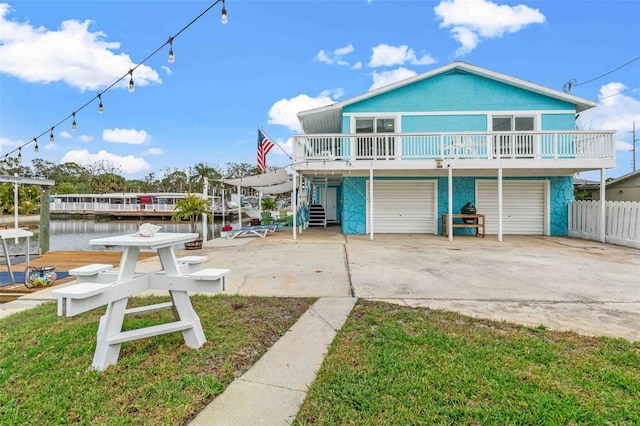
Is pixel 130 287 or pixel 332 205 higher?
pixel 332 205

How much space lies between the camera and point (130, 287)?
101 inches

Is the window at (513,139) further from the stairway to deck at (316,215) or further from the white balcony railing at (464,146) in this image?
the stairway to deck at (316,215)

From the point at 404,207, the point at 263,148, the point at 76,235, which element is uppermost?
the point at 263,148

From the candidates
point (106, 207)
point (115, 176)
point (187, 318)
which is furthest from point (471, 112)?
point (115, 176)

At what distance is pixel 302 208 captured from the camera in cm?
1398

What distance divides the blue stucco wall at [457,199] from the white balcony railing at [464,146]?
1.30 m

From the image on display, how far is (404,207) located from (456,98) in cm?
478

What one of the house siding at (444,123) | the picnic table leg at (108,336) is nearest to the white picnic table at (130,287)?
the picnic table leg at (108,336)

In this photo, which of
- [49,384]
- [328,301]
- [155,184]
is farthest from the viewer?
[155,184]

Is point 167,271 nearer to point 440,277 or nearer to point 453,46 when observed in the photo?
point 440,277

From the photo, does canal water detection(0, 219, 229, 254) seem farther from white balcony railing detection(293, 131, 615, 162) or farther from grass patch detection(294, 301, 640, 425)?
grass patch detection(294, 301, 640, 425)

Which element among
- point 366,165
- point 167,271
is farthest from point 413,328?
point 366,165

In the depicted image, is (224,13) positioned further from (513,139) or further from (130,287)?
(513,139)

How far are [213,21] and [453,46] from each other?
17465 mm
